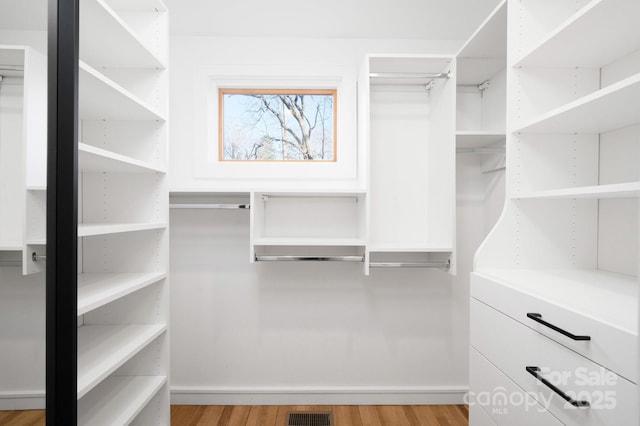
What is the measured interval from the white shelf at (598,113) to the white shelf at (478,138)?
51 cm

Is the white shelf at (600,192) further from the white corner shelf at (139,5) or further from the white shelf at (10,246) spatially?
the white corner shelf at (139,5)

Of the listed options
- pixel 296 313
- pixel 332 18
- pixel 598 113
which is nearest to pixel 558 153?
pixel 598 113

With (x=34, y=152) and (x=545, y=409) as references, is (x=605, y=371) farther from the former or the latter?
(x=34, y=152)

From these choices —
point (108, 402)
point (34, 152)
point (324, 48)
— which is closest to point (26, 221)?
point (34, 152)

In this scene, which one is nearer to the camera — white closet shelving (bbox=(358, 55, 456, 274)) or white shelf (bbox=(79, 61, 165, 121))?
white shelf (bbox=(79, 61, 165, 121))

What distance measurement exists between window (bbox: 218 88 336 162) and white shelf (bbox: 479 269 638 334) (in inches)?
55.8

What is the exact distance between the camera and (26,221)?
0.88 meters

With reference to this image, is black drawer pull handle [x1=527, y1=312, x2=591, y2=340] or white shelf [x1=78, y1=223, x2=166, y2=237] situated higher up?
white shelf [x1=78, y1=223, x2=166, y2=237]

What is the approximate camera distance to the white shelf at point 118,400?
134 centimetres

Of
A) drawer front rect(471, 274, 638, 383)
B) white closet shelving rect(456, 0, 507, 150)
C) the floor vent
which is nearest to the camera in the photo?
drawer front rect(471, 274, 638, 383)

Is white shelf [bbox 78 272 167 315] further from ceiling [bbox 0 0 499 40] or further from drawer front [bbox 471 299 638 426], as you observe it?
ceiling [bbox 0 0 499 40]

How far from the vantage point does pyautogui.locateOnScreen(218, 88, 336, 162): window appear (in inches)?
89.1


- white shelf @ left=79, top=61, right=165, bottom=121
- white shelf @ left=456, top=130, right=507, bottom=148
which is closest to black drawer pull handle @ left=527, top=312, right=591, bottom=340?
white shelf @ left=456, top=130, right=507, bottom=148

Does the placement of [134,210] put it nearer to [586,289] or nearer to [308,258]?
[308,258]
